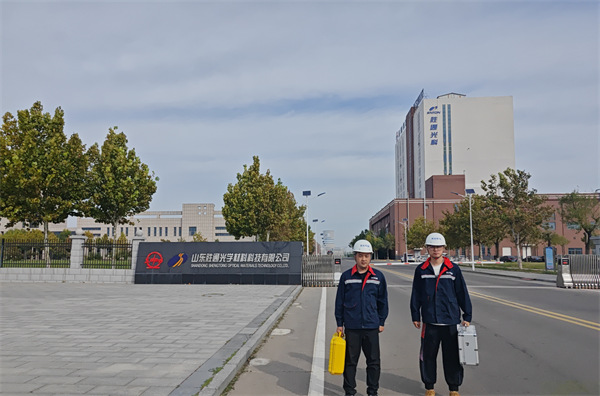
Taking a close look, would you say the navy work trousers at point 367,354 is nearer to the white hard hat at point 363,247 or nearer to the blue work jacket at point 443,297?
the blue work jacket at point 443,297

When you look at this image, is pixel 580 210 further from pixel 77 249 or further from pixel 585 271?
pixel 77 249

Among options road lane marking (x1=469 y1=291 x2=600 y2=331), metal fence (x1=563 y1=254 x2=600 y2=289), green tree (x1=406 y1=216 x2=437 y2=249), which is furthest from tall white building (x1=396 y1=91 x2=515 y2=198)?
road lane marking (x1=469 y1=291 x2=600 y2=331)

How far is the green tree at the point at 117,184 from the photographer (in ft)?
103

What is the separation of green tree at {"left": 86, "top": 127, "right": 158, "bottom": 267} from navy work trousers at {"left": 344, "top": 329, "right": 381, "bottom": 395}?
92.7 ft

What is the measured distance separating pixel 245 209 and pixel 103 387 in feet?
122

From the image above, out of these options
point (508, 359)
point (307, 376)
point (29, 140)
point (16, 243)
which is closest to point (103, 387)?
point (307, 376)

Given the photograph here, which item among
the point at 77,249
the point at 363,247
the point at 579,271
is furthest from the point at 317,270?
the point at 363,247

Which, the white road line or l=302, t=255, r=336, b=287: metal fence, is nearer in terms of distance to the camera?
the white road line

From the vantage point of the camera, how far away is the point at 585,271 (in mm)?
21359

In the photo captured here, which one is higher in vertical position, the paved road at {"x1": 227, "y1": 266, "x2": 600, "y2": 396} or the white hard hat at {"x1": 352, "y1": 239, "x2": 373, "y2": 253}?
the white hard hat at {"x1": 352, "y1": 239, "x2": 373, "y2": 253}

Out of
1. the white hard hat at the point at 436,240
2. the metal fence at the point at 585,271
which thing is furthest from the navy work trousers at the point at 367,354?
the metal fence at the point at 585,271

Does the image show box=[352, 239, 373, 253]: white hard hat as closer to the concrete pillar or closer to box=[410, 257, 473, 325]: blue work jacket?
box=[410, 257, 473, 325]: blue work jacket

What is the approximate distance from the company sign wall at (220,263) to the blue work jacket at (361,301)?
16.1 metres

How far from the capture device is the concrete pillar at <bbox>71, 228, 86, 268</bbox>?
21.5 meters
